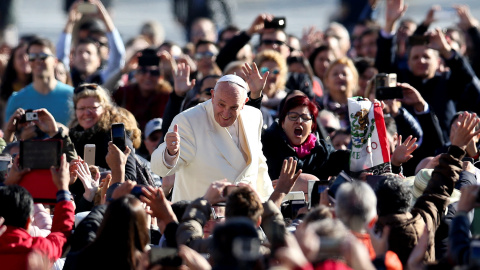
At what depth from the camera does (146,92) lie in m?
10.6

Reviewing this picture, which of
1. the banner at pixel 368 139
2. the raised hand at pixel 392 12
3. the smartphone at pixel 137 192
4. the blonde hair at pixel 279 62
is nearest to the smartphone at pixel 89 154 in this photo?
the smartphone at pixel 137 192

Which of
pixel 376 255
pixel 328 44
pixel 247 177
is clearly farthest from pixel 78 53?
pixel 376 255

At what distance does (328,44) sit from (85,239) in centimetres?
700

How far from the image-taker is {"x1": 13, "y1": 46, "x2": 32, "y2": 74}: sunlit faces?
11328 millimetres

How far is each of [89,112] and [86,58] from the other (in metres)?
3.25

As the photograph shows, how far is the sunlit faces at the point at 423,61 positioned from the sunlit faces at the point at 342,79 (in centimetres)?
70

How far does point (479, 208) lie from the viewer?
19.5 feet

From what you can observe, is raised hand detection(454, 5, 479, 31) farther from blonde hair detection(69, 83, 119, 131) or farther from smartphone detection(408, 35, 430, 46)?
blonde hair detection(69, 83, 119, 131)

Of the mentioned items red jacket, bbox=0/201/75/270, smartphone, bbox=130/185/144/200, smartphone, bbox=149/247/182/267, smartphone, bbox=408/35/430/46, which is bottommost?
red jacket, bbox=0/201/75/270

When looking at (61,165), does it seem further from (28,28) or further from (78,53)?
(28,28)

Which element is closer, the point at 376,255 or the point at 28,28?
the point at 376,255

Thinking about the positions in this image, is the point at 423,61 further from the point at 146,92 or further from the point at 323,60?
the point at 146,92

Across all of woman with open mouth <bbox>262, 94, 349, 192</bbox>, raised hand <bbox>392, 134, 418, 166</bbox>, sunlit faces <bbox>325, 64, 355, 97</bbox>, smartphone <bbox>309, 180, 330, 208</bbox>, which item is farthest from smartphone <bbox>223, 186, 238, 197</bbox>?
sunlit faces <bbox>325, 64, 355, 97</bbox>

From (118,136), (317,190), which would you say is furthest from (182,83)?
(317,190)
